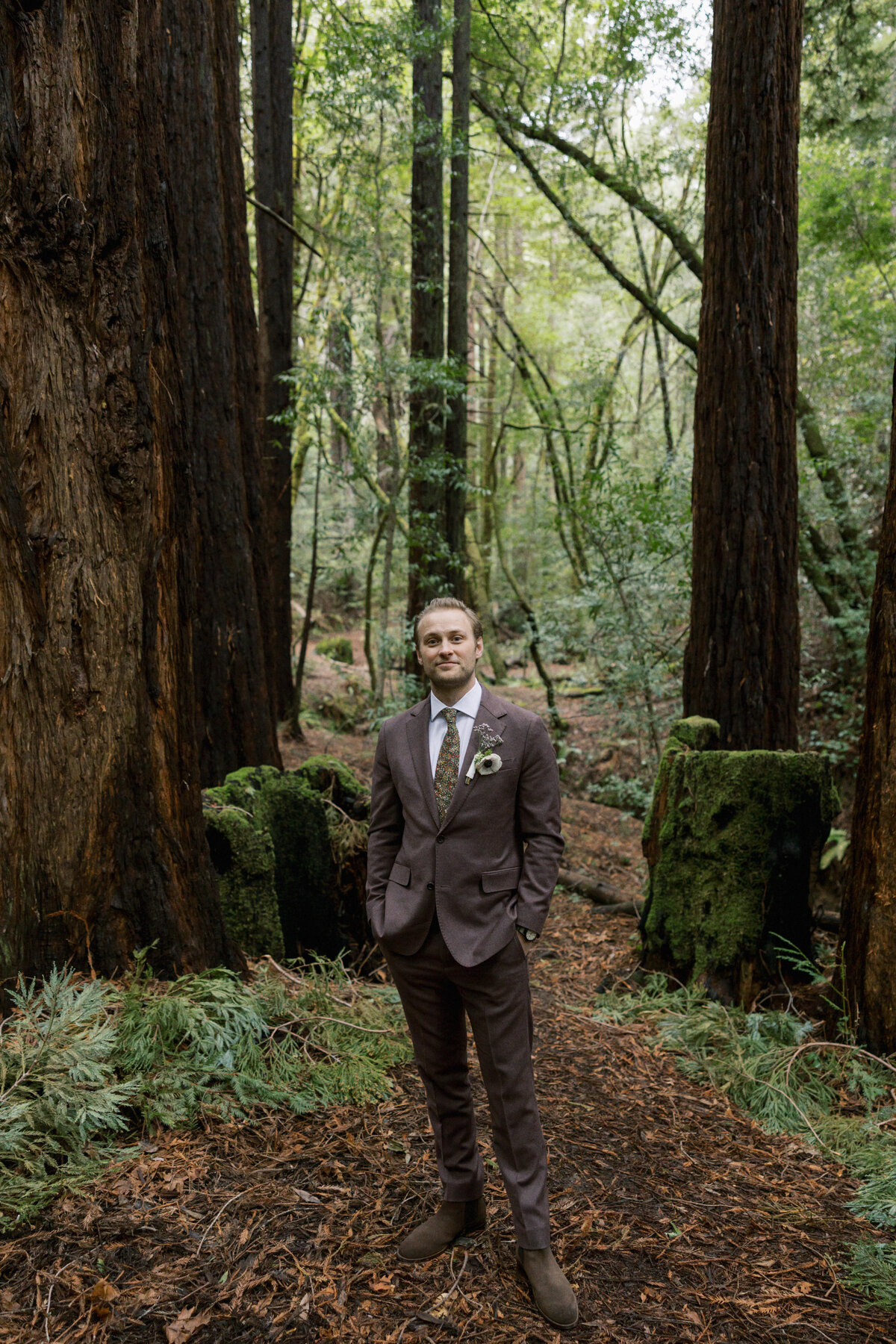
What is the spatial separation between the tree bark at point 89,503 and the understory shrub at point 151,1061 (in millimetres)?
249

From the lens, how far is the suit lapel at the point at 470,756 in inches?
114

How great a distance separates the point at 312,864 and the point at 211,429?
2.95 m

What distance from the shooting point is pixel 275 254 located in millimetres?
10805

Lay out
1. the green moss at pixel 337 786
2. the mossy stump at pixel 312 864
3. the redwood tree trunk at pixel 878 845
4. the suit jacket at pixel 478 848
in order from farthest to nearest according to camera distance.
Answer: the green moss at pixel 337 786 < the mossy stump at pixel 312 864 < the redwood tree trunk at pixel 878 845 < the suit jacket at pixel 478 848

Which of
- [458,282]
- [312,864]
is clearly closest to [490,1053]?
[312,864]

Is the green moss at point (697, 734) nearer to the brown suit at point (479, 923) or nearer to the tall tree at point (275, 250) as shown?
the brown suit at point (479, 923)

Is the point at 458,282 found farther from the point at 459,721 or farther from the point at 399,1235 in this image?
the point at 399,1235

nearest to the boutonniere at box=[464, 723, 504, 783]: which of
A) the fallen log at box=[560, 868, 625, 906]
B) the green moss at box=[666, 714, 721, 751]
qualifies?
the green moss at box=[666, 714, 721, 751]

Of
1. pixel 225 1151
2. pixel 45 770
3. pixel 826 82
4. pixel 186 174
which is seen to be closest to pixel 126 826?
pixel 45 770

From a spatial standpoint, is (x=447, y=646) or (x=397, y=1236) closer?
(x=447, y=646)

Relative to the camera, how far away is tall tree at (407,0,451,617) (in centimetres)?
1066

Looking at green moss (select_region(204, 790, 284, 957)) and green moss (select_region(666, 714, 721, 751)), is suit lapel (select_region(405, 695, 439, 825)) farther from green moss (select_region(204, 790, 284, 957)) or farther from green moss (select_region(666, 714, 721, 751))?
green moss (select_region(666, 714, 721, 751))

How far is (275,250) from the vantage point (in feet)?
35.5

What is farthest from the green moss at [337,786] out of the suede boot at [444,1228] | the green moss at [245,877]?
the suede boot at [444,1228]
